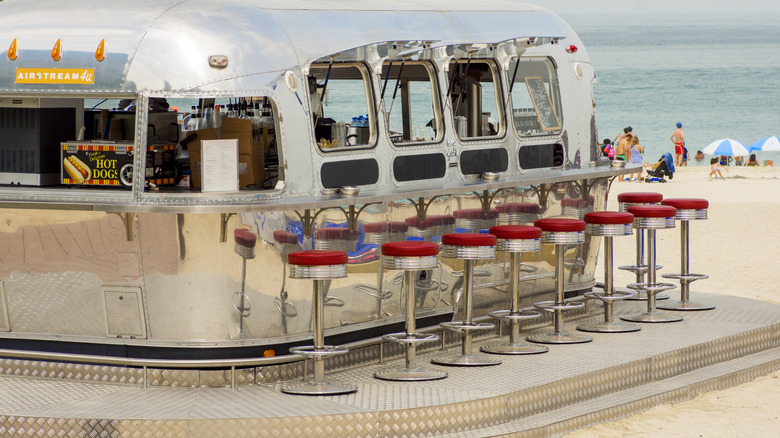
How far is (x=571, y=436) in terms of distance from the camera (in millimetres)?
7301

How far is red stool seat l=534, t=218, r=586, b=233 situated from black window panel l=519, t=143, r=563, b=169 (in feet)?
1.93

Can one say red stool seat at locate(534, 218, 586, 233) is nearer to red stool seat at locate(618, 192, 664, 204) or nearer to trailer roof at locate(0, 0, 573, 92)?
red stool seat at locate(618, 192, 664, 204)

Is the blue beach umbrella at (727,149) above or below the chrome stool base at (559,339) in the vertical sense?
above

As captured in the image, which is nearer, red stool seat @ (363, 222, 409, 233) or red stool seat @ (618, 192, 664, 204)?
red stool seat @ (363, 222, 409, 233)

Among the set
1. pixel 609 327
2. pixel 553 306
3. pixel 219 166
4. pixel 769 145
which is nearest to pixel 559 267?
pixel 553 306

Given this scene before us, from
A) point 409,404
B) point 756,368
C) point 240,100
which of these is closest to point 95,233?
point 240,100

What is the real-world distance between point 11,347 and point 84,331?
1.97 feet

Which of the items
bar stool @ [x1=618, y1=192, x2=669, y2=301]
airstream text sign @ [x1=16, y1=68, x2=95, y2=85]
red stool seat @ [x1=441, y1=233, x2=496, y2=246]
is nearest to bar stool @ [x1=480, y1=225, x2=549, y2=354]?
red stool seat @ [x1=441, y1=233, x2=496, y2=246]

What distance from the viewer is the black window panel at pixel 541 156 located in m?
9.15

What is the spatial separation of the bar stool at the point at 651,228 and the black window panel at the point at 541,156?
0.73m

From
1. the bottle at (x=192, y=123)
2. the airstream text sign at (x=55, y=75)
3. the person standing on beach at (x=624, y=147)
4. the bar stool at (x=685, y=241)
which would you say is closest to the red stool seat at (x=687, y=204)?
the bar stool at (x=685, y=241)

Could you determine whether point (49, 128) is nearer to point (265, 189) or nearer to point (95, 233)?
point (95, 233)

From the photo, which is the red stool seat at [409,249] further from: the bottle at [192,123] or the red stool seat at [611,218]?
the red stool seat at [611,218]

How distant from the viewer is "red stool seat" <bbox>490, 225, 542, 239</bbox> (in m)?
8.20
